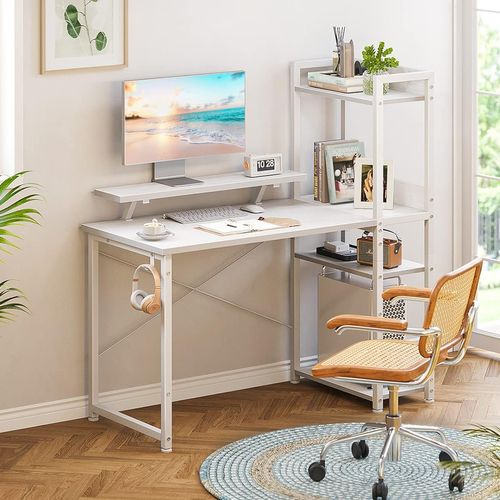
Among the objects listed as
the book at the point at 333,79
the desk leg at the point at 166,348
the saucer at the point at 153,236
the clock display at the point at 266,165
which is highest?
the book at the point at 333,79

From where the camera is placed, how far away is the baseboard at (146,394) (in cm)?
522

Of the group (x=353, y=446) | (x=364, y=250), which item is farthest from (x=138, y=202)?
(x=353, y=446)

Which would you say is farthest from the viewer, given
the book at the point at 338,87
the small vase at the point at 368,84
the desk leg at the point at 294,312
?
the desk leg at the point at 294,312

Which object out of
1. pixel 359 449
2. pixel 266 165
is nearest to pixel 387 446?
pixel 359 449

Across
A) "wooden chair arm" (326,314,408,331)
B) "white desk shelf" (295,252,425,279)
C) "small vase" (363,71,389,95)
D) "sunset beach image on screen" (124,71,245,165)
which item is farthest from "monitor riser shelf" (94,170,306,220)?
"wooden chair arm" (326,314,408,331)

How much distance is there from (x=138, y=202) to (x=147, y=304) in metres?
0.66

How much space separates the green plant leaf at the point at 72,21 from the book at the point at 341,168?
1245 millimetres

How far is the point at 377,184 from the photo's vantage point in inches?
207

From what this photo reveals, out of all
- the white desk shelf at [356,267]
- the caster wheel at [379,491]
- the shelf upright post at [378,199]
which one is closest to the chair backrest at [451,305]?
the caster wheel at [379,491]

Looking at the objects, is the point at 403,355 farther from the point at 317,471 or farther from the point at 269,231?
the point at 269,231

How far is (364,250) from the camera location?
5.52 meters

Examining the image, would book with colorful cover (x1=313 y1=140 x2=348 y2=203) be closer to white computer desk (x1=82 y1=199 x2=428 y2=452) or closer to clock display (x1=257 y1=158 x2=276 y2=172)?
white computer desk (x1=82 y1=199 x2=428 y2=452)

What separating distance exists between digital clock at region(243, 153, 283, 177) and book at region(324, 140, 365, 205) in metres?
0.24

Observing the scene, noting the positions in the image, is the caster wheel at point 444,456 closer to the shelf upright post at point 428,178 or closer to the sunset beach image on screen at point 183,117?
the shelf upright post at point 428,178
